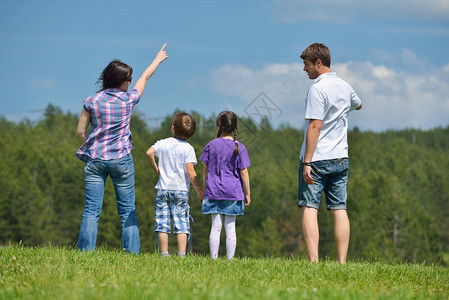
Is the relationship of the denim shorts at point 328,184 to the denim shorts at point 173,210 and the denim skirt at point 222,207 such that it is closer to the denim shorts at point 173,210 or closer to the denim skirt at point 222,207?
the denim skirt at point 222,207

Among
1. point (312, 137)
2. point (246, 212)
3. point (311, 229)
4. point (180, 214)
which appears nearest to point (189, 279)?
point (311, 229)

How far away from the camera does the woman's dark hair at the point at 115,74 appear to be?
20.5ft

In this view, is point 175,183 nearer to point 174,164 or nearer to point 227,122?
Result: point 174,164

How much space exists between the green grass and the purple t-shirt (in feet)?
4.44

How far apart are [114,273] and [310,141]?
104 inches

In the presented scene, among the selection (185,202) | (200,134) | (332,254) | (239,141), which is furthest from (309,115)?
(332,254)

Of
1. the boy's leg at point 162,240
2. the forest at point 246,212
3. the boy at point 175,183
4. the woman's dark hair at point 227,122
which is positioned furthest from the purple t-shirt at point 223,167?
the forest at point 246,212

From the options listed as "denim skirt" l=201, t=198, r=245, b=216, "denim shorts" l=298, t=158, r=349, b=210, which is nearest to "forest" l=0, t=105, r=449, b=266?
"denim skirt" l=201, t=198, r=245, b=216

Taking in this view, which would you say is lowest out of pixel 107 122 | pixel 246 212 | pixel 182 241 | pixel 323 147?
pixel 246 212

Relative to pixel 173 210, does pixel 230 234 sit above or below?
below

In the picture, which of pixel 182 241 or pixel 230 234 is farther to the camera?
pixel 182 241

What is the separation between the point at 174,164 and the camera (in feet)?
23.2

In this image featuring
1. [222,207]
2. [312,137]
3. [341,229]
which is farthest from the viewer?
[222,207]

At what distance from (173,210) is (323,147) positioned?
7.37 feet
